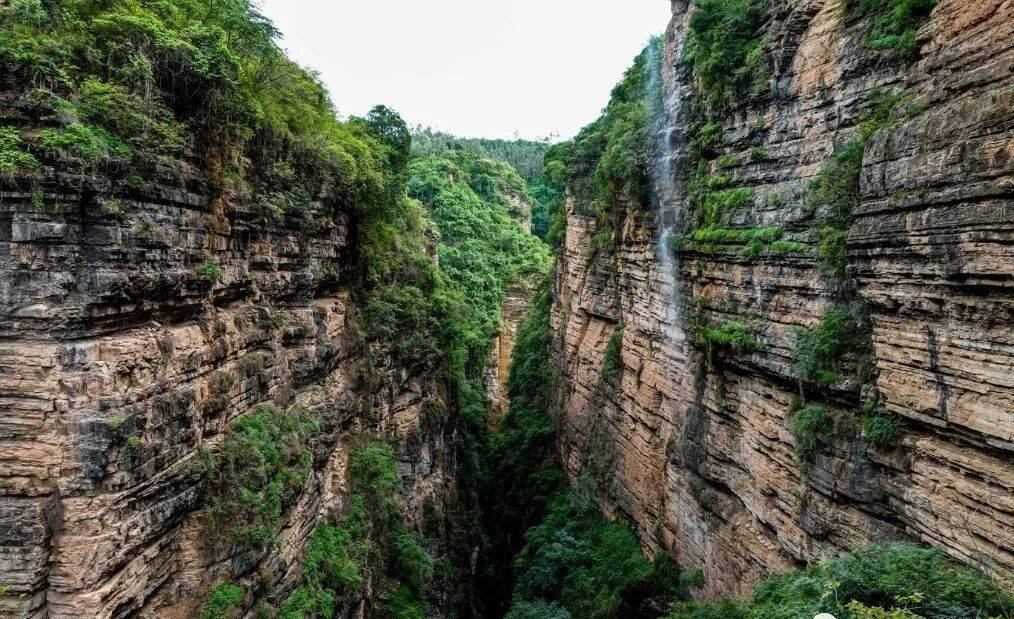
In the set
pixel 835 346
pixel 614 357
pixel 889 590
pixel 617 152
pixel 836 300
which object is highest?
pixel 617 152

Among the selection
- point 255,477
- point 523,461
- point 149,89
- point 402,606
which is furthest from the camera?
point 523,461

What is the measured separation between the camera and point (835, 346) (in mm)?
10305

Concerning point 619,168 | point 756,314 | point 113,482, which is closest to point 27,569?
point 113,482

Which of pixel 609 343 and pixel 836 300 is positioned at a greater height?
pixel 836 300

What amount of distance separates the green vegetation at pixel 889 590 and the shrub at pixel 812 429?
208cm

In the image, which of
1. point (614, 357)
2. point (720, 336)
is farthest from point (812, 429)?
point (614, 357)

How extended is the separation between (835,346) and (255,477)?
36.9 feet

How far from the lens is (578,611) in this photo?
17938mm

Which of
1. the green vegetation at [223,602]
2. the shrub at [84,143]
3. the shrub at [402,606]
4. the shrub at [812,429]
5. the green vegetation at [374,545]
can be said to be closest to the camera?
the shrub at [84,143]

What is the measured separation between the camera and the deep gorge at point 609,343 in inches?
295

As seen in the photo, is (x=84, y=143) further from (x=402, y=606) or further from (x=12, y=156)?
(x=402, y=606)

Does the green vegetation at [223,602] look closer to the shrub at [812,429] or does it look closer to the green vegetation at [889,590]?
the green vegetation at [889,590]

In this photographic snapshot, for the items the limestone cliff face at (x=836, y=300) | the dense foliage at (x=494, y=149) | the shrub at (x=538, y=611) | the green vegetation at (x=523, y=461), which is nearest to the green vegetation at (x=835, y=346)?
the limestone cliff face at (x=836, y=300)

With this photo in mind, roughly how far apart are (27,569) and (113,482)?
1.33m
